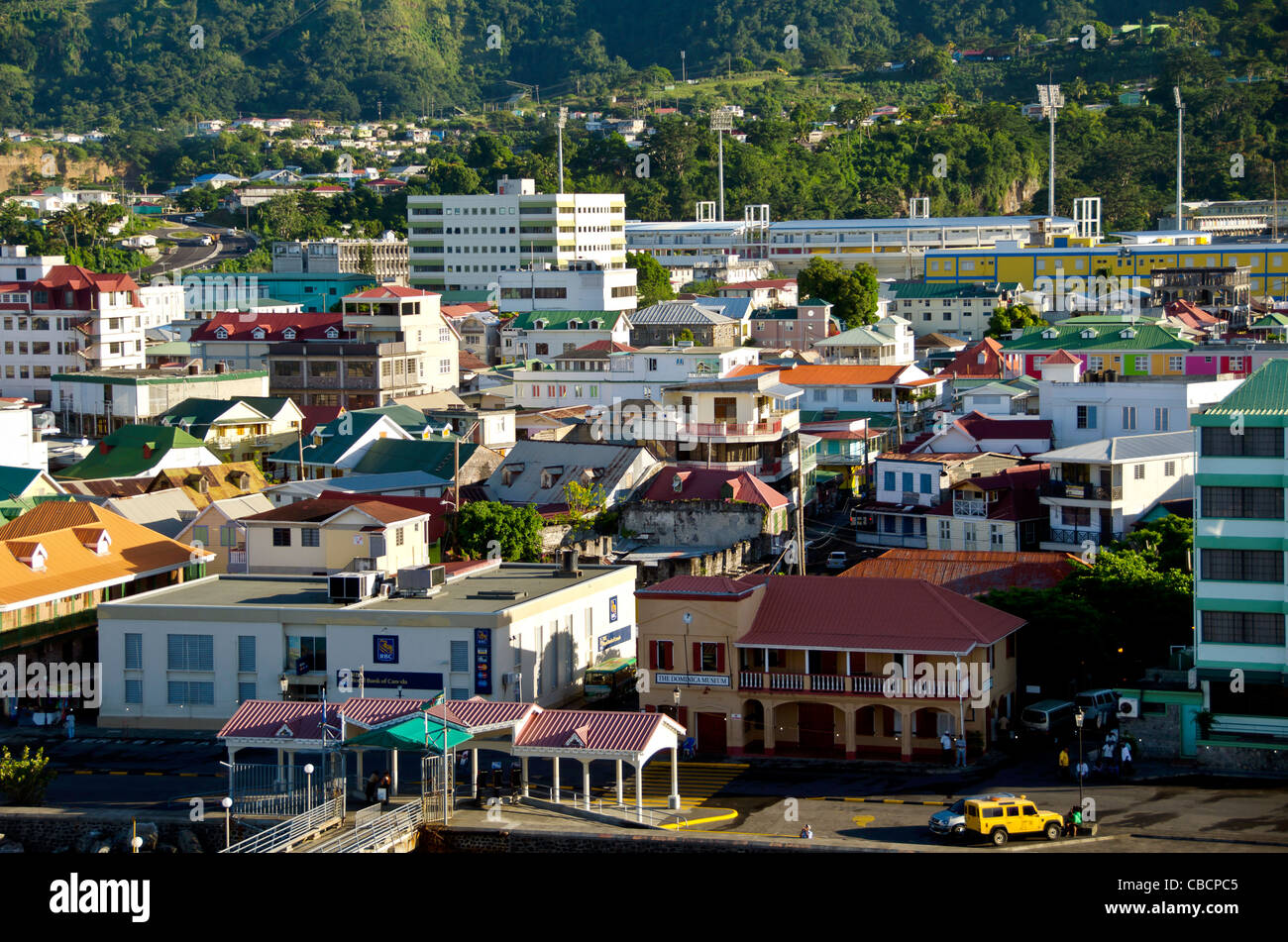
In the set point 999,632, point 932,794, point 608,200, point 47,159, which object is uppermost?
point 47,159

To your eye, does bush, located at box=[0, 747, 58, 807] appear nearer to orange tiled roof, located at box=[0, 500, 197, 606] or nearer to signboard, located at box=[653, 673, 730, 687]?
orange tiled roof, located at box=[0, 500, 197, 606]

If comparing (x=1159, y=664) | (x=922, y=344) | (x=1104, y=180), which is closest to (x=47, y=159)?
(x=1104, y=180)

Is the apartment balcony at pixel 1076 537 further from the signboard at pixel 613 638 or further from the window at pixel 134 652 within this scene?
the window at pixel 134 652

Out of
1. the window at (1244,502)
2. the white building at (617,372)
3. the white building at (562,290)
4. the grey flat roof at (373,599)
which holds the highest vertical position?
the white building at (562,290)

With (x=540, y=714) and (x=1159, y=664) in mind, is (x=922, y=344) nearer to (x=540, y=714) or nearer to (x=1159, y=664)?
(x=1159, y=664)

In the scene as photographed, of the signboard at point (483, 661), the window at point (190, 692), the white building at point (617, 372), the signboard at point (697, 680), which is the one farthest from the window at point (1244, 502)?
the white building at point (617, 372)
